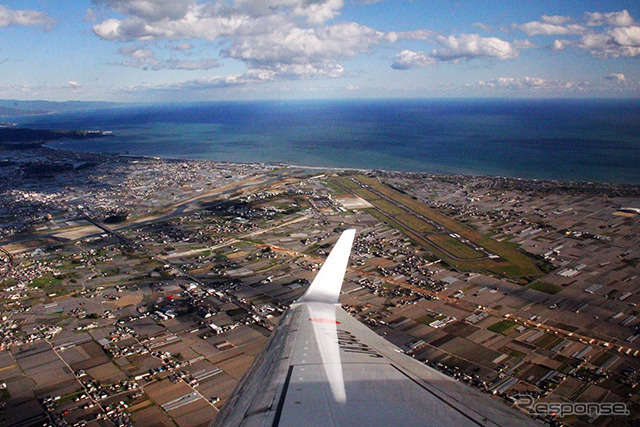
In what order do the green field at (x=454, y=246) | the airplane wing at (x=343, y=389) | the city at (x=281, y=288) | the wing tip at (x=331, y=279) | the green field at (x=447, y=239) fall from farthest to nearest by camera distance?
the green field at (x=454, y=246)
the green field at (x=447, y=239)
the city at (x=281, y=288)
the wing tip at (x=331, y=279)
the airplane wing at (x=343, y=389)

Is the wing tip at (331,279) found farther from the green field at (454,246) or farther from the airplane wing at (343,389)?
the green field at (454,246)

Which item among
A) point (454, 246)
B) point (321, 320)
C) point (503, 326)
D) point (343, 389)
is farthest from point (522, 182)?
point (343, 389)

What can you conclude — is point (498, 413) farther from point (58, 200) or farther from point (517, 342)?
point (58, 200)

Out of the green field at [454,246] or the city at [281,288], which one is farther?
the green field at [454,246]

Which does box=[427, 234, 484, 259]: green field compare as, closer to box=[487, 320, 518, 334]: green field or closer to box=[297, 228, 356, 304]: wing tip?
box=[487, 320, 518, 334]: green field

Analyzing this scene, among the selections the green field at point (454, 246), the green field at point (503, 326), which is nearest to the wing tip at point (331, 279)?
the green field at point (503, 326)

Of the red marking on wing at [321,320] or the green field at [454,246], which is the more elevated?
the red marking on wing at [321,320]

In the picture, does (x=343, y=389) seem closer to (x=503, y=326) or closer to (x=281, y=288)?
(x=503, y=326)

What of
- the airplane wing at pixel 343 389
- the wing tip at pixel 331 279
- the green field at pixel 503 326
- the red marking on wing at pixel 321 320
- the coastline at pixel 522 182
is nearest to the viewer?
the airplane wing at pixel 343 389

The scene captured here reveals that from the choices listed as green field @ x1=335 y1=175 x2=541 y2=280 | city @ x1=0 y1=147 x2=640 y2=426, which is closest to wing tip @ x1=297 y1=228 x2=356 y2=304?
city @ x1=0 y1=147 x2=640 y2=426

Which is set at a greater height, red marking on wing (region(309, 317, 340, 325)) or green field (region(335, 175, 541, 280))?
red marking on wing (region(309, 317, 340, 325))
